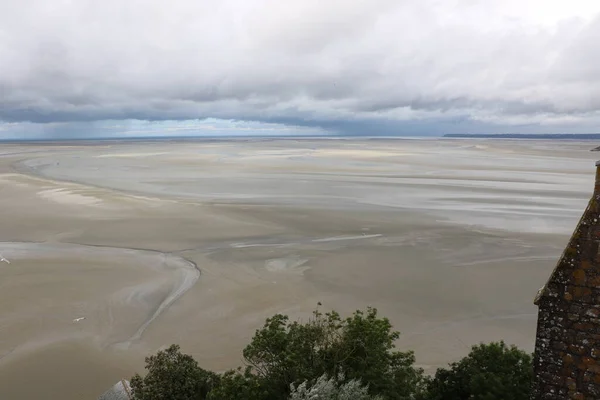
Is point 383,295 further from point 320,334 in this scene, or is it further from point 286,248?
point 320,334

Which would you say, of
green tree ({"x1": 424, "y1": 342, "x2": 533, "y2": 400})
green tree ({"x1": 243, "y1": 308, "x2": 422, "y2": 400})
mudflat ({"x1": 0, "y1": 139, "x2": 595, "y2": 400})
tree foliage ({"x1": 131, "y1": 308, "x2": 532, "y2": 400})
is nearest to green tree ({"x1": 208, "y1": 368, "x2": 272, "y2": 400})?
tree foliage ({"x1": 131, "y1": 308, "x2": 532, "y2": 400})

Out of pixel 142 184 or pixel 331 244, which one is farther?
pixel 142 184

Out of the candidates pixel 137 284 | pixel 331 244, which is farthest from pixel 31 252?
pixel 331 244

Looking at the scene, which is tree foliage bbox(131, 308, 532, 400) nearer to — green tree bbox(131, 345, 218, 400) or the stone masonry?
green tree bbox(131, 345, 218, 400)

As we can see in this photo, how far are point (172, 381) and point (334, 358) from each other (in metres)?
3.90

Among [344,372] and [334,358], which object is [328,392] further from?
[334,358]

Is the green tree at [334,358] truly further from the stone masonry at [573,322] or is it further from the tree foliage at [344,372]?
the stone masonry at [573,322]

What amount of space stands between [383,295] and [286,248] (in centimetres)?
803

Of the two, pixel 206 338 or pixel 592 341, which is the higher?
pixel 592 341

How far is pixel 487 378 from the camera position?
973cm

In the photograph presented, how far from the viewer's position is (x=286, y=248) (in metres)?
26.4

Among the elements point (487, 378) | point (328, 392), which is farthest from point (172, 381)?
point (487, 378)

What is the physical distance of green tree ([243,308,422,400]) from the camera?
9.46m

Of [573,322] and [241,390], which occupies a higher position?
[573,322]
